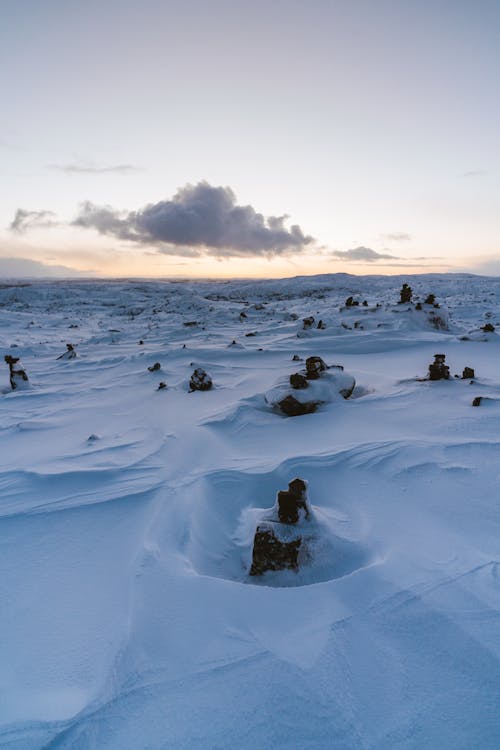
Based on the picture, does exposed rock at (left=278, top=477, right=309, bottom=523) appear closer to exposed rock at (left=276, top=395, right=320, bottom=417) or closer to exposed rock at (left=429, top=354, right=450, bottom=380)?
exposed rock at (left=276, top=395, right=320, bottom=417)

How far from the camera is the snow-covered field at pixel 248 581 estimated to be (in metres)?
1.19

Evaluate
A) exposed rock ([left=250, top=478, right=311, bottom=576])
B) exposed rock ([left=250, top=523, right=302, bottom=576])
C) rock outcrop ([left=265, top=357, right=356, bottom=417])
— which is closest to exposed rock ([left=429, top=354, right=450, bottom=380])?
rock outcrop ([left=265, top=357, right=356, bottom=417])

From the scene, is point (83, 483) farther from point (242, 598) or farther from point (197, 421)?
point (242, 598)

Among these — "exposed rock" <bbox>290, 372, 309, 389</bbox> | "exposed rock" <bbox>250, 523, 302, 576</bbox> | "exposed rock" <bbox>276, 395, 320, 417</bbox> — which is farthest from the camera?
"exposed rock" <bbox>290, 372, 309, 389</bbox>

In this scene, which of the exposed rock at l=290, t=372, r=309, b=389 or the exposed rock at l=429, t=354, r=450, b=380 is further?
the exposed rock at l=429, t=354, r=450, b=380

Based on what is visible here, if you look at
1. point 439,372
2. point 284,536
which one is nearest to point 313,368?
point 439,372

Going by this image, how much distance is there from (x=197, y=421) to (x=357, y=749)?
2.92 metres

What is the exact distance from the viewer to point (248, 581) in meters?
1.85

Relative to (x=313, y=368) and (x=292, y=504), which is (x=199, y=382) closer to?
(x=313, y=368)

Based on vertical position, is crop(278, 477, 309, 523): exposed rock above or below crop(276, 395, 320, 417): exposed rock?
below

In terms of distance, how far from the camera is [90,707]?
124 centimetres

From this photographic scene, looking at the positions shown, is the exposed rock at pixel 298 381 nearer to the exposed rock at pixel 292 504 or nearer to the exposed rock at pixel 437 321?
the exposed rock at pixel 292 504

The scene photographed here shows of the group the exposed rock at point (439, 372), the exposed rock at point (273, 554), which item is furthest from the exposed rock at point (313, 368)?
the exposed rock at point (273, 554)

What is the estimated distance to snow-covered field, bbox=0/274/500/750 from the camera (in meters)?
1.19
